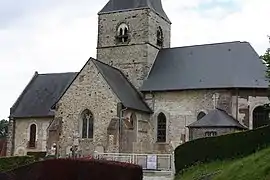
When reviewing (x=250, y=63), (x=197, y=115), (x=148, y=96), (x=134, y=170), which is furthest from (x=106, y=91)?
(x=134, y=170)

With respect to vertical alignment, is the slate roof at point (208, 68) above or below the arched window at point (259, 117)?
above

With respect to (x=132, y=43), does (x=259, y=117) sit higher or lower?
lower

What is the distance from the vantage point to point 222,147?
21484mm

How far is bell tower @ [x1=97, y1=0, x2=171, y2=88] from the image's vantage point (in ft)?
119

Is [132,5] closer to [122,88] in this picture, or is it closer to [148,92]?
[148,92]

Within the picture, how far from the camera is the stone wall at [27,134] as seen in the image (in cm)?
3909

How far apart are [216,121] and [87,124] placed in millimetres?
8445

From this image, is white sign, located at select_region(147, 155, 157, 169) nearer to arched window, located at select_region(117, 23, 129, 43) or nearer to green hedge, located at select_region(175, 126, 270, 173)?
green hedge, located at select_region(175, 126, 270, 173)

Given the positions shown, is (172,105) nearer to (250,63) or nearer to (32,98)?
(250,63)

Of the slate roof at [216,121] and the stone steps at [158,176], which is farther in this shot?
the slate roof at [216,121]

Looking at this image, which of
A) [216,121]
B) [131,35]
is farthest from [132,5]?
[216,121]

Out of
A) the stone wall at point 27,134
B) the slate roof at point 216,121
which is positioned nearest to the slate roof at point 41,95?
the stone wall at point 27,134

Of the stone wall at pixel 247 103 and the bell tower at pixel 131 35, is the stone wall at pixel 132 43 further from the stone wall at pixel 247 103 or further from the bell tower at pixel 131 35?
the stone wall at pixel 247 103

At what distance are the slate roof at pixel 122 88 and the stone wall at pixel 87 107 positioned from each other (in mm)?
467
